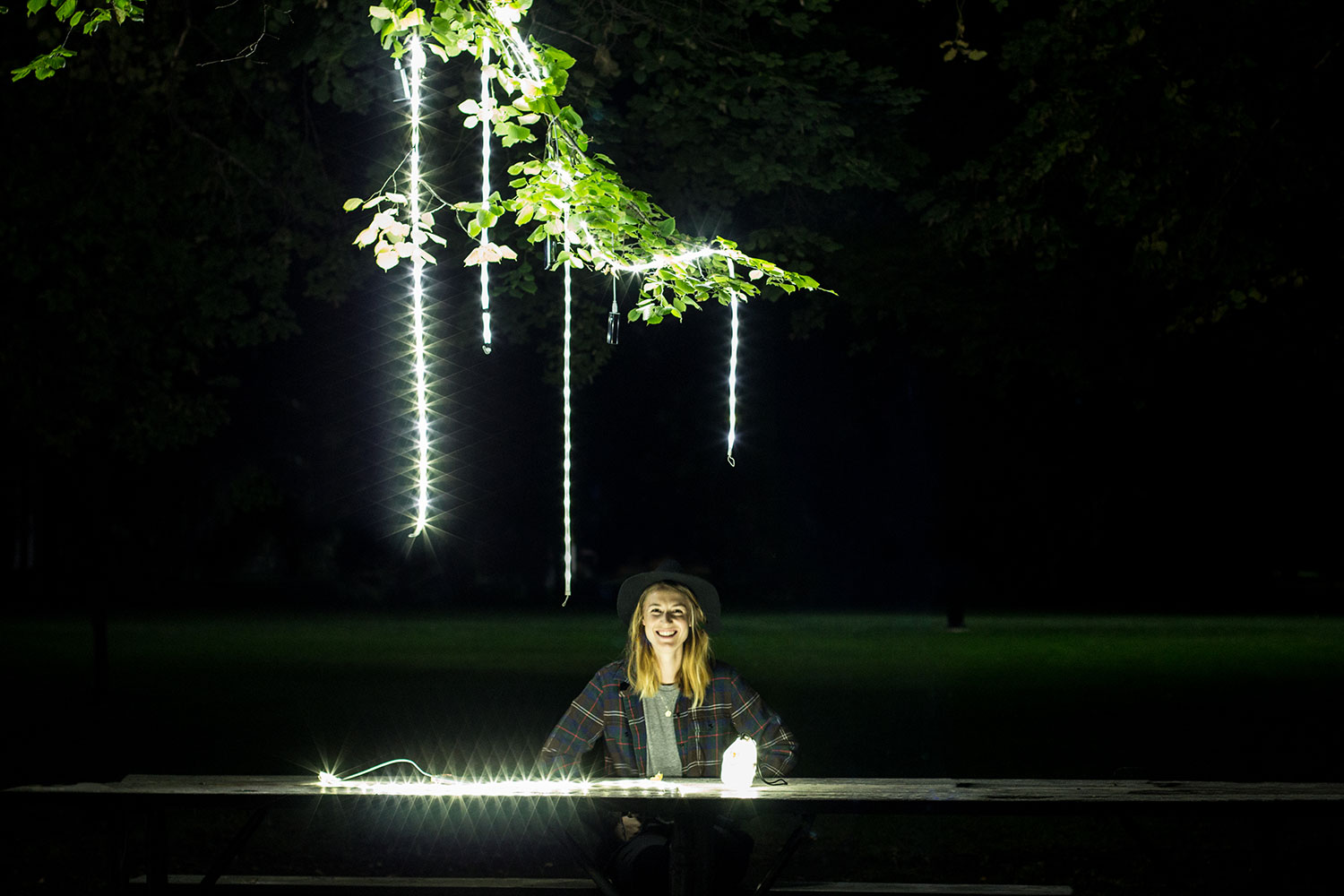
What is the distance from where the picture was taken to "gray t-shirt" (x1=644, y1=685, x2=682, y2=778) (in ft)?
17.8

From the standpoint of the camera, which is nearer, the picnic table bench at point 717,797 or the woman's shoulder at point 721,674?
the picnic table bench at point 717,797

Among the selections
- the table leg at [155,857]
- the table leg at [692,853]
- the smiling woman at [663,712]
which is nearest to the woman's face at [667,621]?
the smiling woman at [663,712]

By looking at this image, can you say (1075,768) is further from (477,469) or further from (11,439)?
(477,469)

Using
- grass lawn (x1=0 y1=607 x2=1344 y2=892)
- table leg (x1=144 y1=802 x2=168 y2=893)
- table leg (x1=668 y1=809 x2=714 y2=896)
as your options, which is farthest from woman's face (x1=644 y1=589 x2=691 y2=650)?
table leg (x1=144 y1=802 x2=168 y2=893)

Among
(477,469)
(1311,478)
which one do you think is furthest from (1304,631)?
(477,469)

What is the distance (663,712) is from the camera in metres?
5.44

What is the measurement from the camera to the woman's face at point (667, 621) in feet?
17.5

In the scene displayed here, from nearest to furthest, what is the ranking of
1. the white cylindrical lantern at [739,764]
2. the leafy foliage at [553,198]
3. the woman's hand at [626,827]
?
the white cylindrical lantern at [739,764], the leafy foliage at [553,198], the woman's hand at [626,827]

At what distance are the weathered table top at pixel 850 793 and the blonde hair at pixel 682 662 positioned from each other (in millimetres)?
355

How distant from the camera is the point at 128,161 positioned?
35.5 ft

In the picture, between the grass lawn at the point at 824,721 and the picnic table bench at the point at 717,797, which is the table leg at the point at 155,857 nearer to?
the picnic table bench at the point at 717,797

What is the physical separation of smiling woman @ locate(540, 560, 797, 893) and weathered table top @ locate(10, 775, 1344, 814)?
0.20 m

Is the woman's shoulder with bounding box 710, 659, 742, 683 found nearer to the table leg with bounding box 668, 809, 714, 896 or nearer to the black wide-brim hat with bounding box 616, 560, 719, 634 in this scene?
the black wide-brim hat with bounding box 616, 560, 719, 634

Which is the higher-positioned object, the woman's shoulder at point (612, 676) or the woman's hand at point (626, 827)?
the woman's shoulder at point (612, 676)
